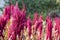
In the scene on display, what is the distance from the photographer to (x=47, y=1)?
9883mm

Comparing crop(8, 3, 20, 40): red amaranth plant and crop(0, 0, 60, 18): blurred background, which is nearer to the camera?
crop(8, 3, 20, 40): red amaranth plant

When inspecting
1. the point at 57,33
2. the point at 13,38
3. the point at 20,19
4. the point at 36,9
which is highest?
the point at 20,19

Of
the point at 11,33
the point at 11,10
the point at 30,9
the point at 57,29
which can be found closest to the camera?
the point at 11,33

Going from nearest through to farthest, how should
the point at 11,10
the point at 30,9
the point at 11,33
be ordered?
the point at 11,33, the point at 11,10, the point at 30,9

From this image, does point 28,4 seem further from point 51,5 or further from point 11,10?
point 11,10

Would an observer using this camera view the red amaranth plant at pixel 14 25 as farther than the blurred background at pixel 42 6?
No

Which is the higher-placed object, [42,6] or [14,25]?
[14,25]

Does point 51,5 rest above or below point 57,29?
below

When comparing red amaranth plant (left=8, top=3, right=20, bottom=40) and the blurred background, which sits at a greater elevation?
red amaranth plant (left=8, top=3, right=20, bottom=40)

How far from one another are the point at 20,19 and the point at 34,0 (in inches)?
285

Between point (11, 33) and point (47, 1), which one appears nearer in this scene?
point (11, 33)

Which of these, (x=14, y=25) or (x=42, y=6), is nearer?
(x=14, y=25)

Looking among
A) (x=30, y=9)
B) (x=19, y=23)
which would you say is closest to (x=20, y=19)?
(x=19, y=23)

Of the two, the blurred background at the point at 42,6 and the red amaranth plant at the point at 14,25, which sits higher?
the red amaranth plant at the point at 14,25
